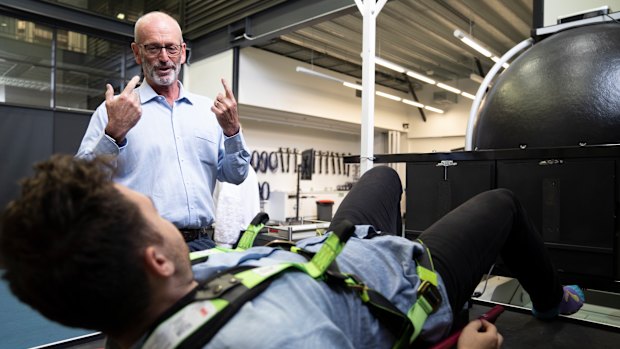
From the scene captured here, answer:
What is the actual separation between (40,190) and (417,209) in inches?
80.8

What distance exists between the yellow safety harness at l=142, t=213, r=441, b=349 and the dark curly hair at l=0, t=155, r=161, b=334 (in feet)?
0.33

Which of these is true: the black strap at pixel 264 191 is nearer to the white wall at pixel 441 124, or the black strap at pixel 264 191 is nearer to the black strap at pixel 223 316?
the white wall at pixel 441 124

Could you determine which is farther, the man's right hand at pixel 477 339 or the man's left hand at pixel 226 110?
the man's left hand at pixel 226 110

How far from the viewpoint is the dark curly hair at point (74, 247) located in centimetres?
73

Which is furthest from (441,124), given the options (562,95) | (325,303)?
(325,303)

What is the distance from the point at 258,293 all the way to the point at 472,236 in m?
0.76

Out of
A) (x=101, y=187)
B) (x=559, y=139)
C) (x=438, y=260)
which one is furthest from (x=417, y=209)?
(x=101, y=187)

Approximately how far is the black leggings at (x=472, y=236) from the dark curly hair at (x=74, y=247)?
858 millimetres

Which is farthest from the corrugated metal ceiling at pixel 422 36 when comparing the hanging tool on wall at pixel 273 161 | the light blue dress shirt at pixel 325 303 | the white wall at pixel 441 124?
the light blue dress shirt at pixel 325 303

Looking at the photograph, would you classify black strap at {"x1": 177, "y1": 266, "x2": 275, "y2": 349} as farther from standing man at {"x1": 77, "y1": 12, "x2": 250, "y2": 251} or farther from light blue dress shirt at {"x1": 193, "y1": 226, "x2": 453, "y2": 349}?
standing man at {"x1": 77, "y1": 12, "x2": 250, "y2": 251}

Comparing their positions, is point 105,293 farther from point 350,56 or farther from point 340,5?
point 350,56

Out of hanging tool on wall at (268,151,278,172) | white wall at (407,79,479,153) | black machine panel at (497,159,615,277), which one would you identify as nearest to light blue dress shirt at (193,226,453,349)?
black machine panel at (497,159,615,277)

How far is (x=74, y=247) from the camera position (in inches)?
28.6

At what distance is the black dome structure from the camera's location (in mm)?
2035
